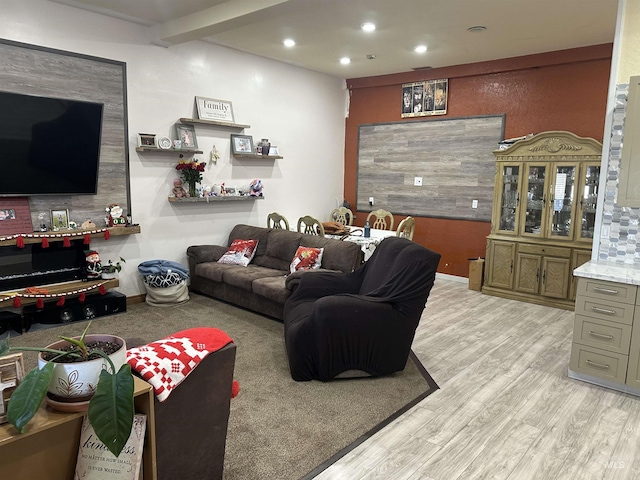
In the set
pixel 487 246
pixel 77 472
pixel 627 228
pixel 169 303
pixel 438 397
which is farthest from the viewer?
pixel 487 246

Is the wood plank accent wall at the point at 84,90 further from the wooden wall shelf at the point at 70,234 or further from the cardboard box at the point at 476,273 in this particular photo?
the cardboard box at the point at 476,273

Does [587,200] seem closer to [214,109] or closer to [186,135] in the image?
[214,109]

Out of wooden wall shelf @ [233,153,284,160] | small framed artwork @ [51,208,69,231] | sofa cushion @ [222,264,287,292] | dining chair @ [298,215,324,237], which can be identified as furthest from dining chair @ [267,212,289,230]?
small framed artwork @ [51,208,69,231]

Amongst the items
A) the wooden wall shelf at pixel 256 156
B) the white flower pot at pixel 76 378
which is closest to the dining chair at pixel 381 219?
the wooden wall shelf at pixel 256 156

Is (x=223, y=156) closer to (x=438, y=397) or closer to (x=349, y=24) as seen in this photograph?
(x=349, y=24)

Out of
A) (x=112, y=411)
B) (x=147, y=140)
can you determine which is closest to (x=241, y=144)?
(x=147, y=140)

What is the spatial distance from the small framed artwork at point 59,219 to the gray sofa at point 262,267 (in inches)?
54.2

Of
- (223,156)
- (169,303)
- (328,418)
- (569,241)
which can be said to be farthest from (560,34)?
(169,303)

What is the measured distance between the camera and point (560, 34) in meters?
4.70

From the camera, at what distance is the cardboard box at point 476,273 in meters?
5.77

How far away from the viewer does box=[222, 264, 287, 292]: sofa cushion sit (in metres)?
4.66

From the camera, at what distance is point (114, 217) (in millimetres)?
4609

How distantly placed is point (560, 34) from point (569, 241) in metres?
2.18

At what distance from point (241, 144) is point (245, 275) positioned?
→ 6.20ft
